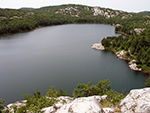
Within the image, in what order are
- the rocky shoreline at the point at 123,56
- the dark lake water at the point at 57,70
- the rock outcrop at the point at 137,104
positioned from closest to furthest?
1. the rock outcrop at the point at 137,104
2. the dark lake water at the point at 57,70
3. the rocky shoreline at the point at 123,56

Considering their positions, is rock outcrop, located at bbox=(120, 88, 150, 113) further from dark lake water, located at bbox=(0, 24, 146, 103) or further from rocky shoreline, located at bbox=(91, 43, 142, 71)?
rocky shoreline, located at bbox=(91, 43, 142, 71)

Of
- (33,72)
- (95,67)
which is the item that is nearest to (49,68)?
(33,72)

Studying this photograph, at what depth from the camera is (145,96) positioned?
1348 centimetres

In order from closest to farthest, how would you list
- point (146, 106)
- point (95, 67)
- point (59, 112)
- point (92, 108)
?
point (146, 106), point (92, 108), point (59, 112), point (95, 67)

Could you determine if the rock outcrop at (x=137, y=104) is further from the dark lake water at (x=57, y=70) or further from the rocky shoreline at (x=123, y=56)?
the rocky shoreline at (x=123, y=56)

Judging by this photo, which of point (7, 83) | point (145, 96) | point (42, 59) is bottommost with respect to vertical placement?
point (7, 83)

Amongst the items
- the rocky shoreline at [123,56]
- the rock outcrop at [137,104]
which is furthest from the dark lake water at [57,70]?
the rock outcrop at [137,104]

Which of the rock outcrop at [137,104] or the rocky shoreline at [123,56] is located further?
the rocky shoreline at [123,56]

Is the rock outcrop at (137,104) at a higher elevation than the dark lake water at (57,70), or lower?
higher

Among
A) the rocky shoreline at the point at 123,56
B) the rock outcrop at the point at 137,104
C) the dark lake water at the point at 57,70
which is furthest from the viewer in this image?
the rocky shoreline at the point at 123,56

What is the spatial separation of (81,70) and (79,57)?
39.1 ft

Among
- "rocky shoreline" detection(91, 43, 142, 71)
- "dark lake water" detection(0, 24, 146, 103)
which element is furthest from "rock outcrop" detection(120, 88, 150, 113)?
"rocky shoreline" detection(91, 43, 142, 71)

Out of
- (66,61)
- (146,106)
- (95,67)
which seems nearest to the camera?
(146,106)

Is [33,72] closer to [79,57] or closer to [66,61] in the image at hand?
[66,61]
